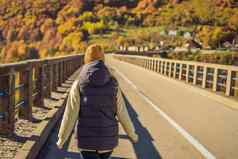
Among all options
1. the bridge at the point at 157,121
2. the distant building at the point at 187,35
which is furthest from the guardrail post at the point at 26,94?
the distant building at the point at 187,35

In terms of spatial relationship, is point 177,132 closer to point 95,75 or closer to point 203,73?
point 95,75

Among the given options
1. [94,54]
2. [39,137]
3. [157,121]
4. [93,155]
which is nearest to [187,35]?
[157,121]

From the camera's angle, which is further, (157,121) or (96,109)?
(157,121)

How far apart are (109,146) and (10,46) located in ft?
405

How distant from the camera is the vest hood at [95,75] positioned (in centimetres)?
405

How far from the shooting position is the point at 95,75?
4.05m

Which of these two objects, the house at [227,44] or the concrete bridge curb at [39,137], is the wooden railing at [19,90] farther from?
the house at [227,44]

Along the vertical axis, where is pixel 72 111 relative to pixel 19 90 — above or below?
above

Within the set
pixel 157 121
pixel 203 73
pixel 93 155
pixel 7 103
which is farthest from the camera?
pixel 203 73

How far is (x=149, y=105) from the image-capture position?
14.8m

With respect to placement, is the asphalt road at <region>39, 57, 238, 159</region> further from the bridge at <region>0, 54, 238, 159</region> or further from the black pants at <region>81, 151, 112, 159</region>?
the black pants at <region>81, 151, 112, 159</region>

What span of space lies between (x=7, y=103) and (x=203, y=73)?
551 inches

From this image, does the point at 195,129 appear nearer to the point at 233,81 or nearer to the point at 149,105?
the point at 149,105

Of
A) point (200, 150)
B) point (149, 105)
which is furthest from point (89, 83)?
point (149, 105)
